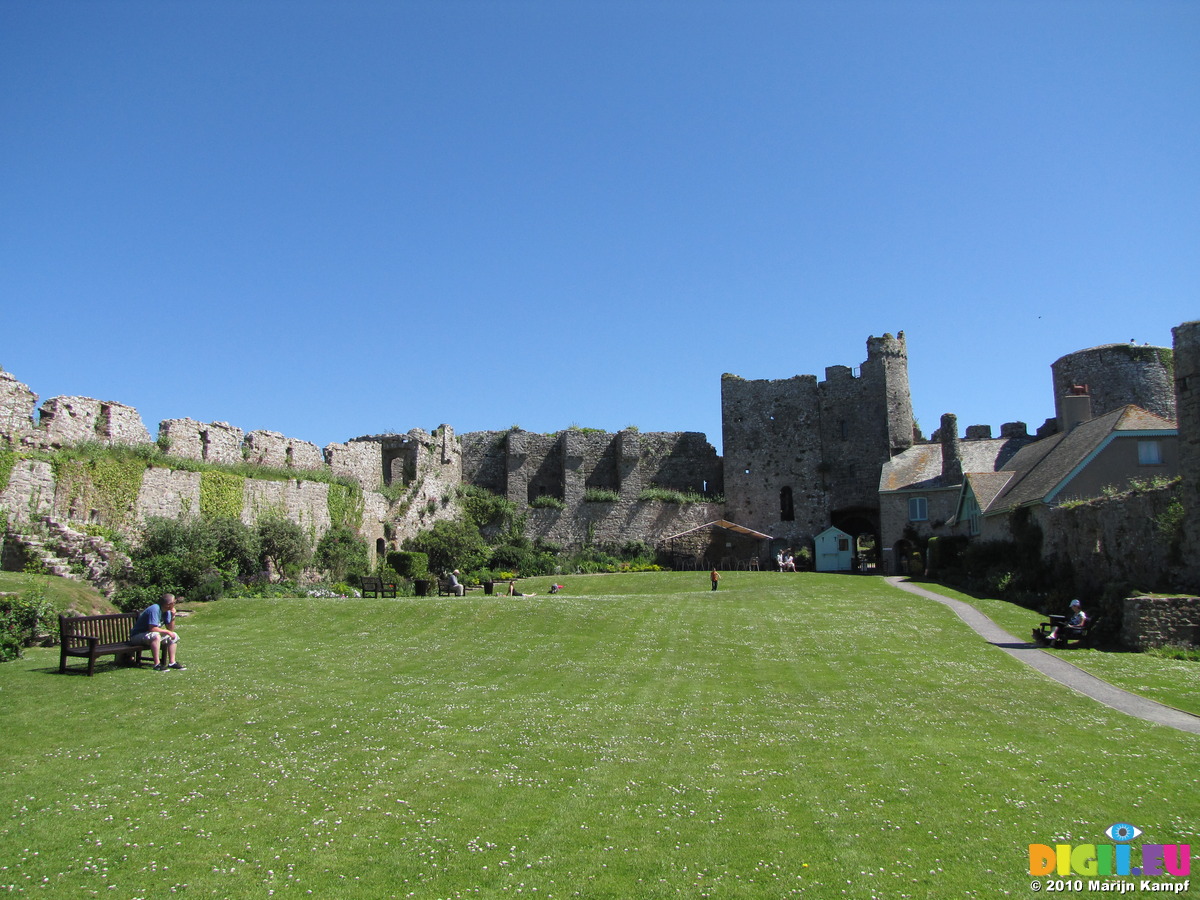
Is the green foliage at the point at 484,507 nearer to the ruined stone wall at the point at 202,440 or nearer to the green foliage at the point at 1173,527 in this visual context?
the ruined stone wall at the point at 202,440

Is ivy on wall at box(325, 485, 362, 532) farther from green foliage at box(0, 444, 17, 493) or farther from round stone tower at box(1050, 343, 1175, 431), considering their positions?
round stone tower at box(1050, 343, 1175, 431)

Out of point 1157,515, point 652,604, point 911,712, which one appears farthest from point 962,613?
point 911,712

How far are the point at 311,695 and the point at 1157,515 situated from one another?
17.8 meters

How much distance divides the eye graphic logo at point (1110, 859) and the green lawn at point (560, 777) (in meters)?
0.14

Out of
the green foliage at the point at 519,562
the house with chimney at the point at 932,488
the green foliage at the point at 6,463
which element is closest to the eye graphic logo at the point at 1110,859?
the green foliage at the point at 6,463

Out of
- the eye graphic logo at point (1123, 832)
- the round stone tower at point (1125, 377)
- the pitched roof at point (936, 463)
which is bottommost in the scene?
the eye graphic logo at point (1123, 832)

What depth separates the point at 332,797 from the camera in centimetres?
725

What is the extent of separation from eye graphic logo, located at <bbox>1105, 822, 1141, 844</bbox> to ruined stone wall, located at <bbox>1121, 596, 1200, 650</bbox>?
1071 cm

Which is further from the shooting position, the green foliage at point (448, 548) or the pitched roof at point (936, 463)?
the pitched roof at point (936, 463)

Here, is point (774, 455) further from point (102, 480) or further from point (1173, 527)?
point (102, 480)

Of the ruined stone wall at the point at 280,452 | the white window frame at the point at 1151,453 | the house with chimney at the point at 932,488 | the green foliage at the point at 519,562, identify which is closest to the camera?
the white window frame at the point at 1151,453

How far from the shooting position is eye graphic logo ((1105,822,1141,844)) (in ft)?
21.3

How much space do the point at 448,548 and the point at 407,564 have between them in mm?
3486

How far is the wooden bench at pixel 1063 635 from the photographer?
54.7ft
